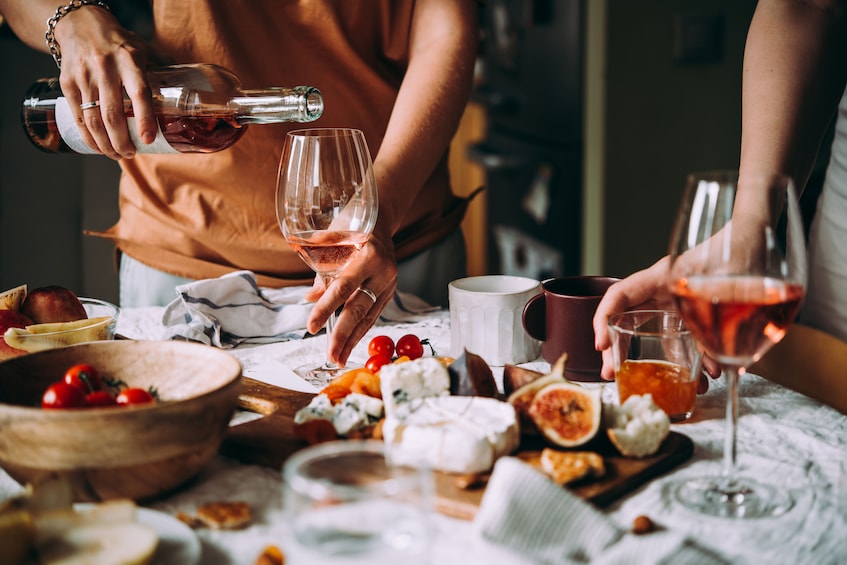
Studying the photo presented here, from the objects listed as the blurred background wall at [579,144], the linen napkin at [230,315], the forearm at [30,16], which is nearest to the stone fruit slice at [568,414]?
the linen napkin at [230,315]

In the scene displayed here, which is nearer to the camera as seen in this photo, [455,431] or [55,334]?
[455,431]

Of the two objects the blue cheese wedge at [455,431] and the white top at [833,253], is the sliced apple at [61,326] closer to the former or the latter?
the blue cheese wedge at [455,431]

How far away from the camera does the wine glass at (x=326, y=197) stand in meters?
1.21

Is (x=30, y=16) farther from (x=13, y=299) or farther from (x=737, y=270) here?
(x=737, y=270)

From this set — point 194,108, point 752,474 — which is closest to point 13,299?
point 194,108

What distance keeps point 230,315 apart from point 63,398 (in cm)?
61

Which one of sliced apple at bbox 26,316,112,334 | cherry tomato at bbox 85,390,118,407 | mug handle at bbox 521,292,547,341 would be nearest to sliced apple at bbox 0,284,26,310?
sliced apple at bbox 26,316,112,334

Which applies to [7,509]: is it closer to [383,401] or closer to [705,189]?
[383,401]

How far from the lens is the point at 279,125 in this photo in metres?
1.66

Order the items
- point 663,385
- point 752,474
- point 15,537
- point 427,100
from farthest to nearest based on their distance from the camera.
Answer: point 427,100 → point 663,385 → point 752,474 → point 15,537

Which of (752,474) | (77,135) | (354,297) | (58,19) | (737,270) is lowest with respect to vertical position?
(752,474)

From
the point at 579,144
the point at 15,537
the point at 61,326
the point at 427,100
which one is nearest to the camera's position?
the point at 15,537

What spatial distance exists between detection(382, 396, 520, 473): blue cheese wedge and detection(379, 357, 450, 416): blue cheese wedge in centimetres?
3

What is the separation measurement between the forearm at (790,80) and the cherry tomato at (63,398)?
2.95 ft
